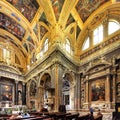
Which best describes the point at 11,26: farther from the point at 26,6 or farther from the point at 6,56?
the point at 26,6

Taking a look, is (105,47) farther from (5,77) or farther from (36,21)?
(5,77)

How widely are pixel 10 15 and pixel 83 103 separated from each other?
10.6 metres

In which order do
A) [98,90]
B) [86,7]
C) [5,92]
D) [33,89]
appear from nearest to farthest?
1. [98,90]
2. [86,7]
3. [5,92]
4. [33,89]

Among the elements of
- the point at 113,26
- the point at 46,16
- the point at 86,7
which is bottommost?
the point at 113,26

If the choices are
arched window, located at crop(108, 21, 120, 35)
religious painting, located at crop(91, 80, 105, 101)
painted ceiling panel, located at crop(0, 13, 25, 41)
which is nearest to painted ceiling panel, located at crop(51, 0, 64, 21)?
arched window, located at crop(108, 21, 120, 35)

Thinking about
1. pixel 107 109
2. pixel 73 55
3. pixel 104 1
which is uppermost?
pixel 104 1

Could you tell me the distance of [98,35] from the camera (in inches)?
631

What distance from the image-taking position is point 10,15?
17.6 m

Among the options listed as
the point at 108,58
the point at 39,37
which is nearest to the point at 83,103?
the point at 108,58

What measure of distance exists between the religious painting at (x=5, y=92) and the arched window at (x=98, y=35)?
439 inches

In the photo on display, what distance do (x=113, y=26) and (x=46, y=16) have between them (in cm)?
578

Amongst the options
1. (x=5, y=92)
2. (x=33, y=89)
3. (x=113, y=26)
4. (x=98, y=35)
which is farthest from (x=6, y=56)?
(x=113, y=26)

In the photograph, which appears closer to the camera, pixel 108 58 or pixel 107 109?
pixel 107 109

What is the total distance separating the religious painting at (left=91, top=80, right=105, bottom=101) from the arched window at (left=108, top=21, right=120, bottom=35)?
4019 mm
